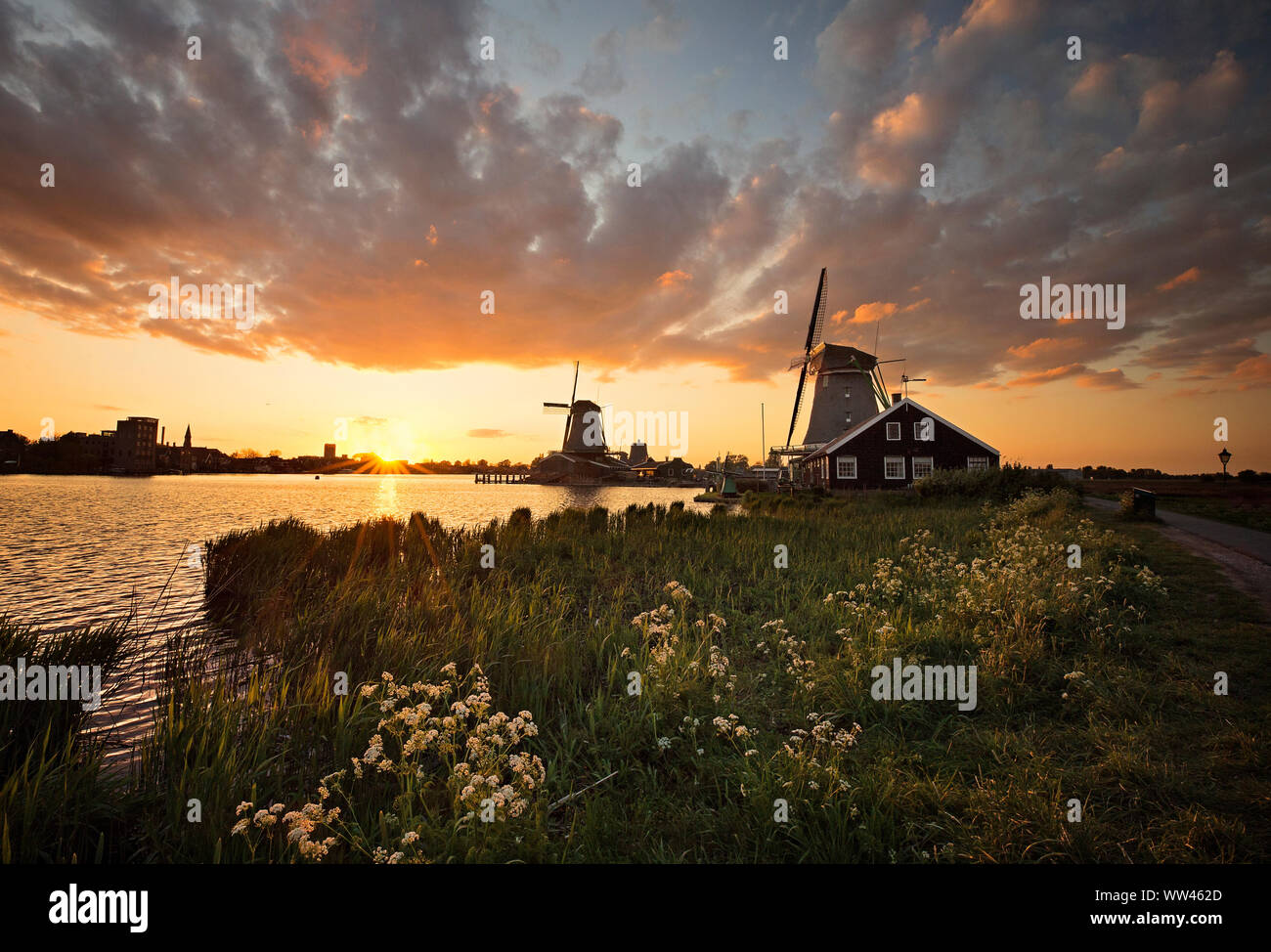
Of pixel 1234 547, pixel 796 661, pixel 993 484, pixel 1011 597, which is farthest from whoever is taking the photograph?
pixel 993 484

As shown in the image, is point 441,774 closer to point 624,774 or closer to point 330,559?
point 624,774

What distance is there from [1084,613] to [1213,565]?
6.20 m

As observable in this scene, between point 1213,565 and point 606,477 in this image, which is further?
point 606,477

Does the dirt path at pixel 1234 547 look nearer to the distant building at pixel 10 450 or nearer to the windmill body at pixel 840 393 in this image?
the windmill body at pixel 840 393

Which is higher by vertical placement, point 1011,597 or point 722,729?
point 1011,597

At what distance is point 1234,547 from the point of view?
41.4 feet

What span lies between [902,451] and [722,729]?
3990 cm

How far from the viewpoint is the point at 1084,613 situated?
731cm

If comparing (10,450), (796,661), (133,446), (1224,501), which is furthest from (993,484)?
(133,446)

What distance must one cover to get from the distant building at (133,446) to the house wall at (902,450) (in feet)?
520

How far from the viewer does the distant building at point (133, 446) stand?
124 meters

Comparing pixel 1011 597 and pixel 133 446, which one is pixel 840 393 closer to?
pixel 1011 597
